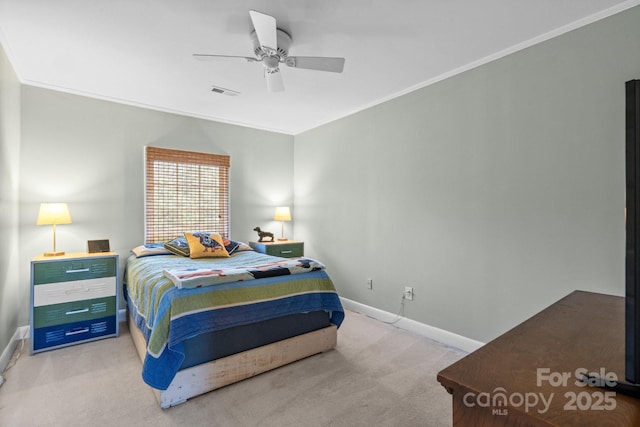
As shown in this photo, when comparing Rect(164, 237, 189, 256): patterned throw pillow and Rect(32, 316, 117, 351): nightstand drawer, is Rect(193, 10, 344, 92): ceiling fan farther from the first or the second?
Rect(32, 316, 117, 351): nightstand drawer

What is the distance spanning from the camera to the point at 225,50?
257 cm

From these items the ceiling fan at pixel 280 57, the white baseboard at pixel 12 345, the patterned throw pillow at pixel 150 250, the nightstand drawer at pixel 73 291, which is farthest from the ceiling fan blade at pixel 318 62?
the white baseboard at pixel 12 345

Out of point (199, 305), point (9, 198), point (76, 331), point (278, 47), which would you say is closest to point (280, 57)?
point (278, 47)

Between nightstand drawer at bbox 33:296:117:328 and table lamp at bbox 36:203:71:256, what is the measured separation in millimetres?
544

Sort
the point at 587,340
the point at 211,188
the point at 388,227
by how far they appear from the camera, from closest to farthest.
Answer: the point at 587,340, the point at 388,227, the point at 211,188

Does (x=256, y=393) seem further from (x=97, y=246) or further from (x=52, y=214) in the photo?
(x=52, y=214)

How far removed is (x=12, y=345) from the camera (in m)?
2.80

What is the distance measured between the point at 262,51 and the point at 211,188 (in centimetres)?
253

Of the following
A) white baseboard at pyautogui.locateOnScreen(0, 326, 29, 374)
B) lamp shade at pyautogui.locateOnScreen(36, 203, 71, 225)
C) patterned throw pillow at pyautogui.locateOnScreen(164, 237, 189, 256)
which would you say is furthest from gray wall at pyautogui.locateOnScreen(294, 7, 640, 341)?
white baseboard at pyautogui.locateOnScreen(0, 326, 29, 374)

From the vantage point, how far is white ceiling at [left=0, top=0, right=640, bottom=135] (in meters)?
2.04

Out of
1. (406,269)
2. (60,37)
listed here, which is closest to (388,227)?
(406,269)

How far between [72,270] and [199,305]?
5.92 ft

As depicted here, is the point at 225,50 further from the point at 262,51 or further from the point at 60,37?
the point at 60,37

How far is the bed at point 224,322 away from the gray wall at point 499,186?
1130 millimetres
